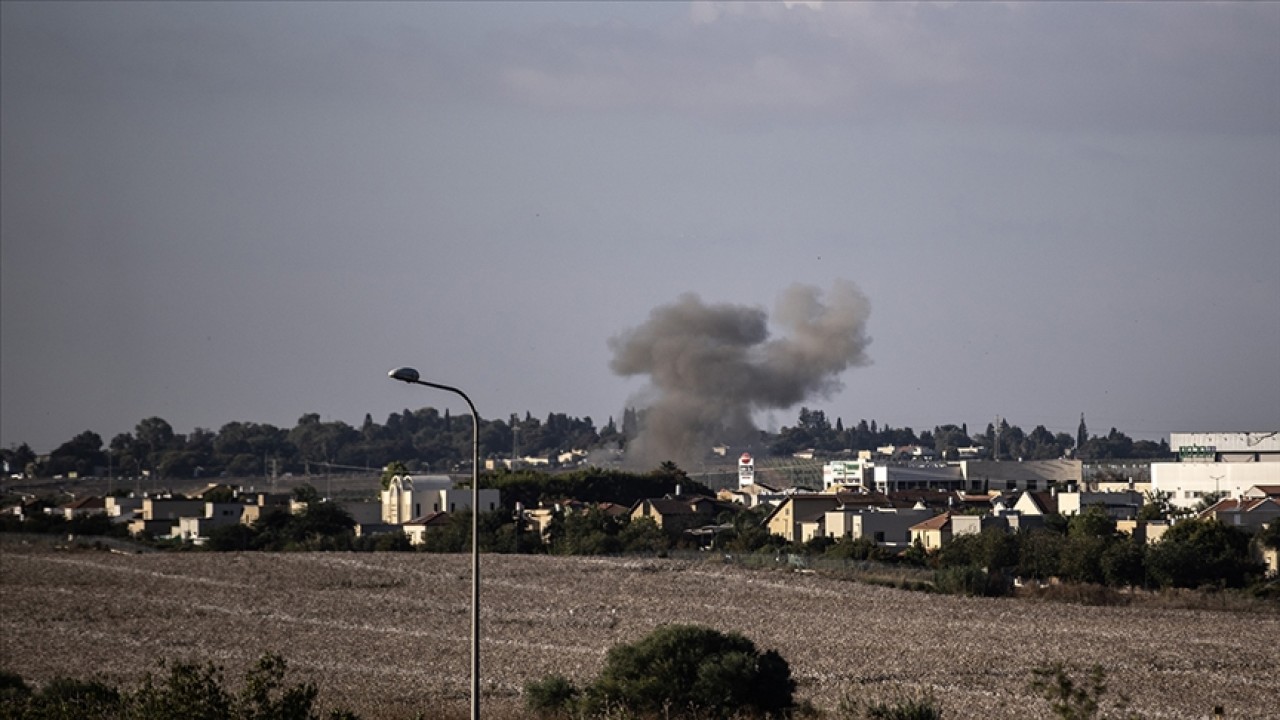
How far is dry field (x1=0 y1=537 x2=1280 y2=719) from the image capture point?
29.9 m

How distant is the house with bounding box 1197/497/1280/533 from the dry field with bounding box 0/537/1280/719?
1434 cm

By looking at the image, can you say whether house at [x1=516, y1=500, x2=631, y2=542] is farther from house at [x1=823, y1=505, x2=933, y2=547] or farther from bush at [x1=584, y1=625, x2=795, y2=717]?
bush at [x1=584, y1=625, x2=795, y2=717]

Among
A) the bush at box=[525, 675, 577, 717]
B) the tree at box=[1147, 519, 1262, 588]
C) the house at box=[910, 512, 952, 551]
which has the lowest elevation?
the bush at box=[525, 675, 577, 717]

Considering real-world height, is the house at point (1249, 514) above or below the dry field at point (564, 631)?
above

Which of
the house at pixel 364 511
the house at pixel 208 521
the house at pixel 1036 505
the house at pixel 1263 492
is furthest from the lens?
the house at pixel 364 511

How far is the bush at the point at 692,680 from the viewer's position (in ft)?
81.4

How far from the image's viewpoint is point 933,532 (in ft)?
204

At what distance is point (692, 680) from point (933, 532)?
3840 centimetres

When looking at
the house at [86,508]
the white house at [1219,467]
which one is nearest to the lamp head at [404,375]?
the white house at [1219,467]

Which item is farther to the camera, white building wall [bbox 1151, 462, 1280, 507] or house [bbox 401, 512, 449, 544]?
white building wall [bbox 1151, 462, 1280, 507]

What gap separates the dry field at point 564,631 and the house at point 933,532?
895 cm

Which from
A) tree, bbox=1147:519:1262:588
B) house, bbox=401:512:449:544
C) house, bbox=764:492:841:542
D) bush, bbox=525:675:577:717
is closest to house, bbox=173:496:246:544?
house, bbox=401:512:449:544

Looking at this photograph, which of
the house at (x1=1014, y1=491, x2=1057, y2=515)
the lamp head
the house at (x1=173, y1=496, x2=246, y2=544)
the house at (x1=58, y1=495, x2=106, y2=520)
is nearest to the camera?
the lamp head

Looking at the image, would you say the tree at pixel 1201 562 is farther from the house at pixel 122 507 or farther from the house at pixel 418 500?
the house at pixel 122 507
